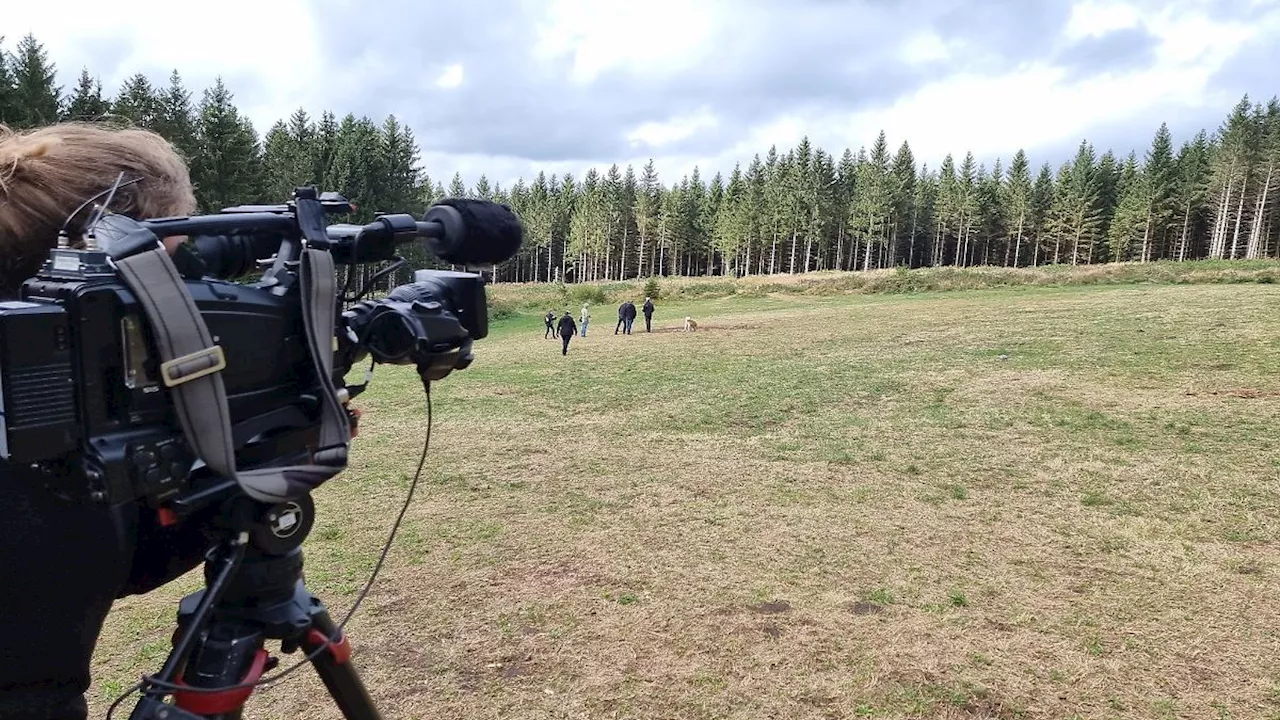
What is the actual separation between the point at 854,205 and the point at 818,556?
69118mm

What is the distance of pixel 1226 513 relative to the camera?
263 inches

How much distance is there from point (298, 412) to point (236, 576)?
15.7 inches

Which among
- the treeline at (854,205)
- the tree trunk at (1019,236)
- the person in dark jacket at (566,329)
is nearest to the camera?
the person in dark jacket at (566,329)

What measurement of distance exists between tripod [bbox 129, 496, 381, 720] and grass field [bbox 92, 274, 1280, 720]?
8.39 ft

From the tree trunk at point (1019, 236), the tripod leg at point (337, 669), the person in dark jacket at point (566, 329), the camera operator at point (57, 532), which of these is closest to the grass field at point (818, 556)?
the tripod leg at point (337, 669)

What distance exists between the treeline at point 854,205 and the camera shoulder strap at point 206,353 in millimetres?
44693

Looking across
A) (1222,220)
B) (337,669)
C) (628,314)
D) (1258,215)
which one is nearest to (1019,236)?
(1222,220)

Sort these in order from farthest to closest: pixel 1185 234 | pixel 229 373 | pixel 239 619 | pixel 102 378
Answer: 1. pixel 1185 234
2. pixel 239 619
3. pixel 229 373
4. pixel 102 378

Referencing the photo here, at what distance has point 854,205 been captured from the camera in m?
70.1

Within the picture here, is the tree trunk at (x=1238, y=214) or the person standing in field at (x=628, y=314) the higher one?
the tree trunk at (x=1238, y=214)

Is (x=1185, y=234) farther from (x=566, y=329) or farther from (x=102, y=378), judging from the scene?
(x=102, y=378)

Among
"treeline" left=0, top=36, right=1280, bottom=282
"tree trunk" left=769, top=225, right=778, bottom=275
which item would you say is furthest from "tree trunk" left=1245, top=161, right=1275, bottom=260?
"tree trunk" left=769, top=225, right=778, bottom=275

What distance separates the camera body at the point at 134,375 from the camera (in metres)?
1.05

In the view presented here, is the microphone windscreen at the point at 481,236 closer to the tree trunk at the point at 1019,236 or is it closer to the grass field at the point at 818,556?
the grass field at the point at 818,556
